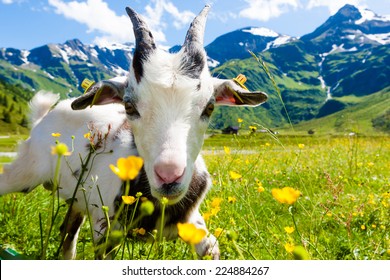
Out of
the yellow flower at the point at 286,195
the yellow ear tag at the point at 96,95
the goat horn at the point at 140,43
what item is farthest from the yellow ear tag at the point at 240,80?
the yellow flower at the point at 286,195

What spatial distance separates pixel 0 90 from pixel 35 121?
175 m

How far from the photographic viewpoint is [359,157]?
29.0ft

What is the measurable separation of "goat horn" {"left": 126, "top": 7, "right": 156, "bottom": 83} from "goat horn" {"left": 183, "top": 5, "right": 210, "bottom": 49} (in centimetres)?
32

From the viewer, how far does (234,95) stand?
3.65 m

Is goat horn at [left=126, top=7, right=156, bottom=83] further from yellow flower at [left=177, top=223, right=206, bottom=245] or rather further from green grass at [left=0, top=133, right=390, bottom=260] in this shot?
yellow flower at [left=177, top=223, right=206, bottom=245]

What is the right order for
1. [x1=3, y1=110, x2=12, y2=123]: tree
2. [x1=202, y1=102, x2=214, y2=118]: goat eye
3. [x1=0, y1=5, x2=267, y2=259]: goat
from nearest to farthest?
[x1=0, y1=5, x2=267, y2=259]: goat < [x1=202, y1=102, x2=214, y2=118]: goat eye < [x1=3, y1=110, x2=12, y2=123]: tree

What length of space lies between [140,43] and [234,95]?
1.00 metres

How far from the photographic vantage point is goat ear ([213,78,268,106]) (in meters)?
3.48

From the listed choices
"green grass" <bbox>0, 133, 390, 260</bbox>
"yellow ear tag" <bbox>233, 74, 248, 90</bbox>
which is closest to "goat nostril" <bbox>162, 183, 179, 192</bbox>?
"green grass" <bbox>0, 133, 390, 260</bbox>

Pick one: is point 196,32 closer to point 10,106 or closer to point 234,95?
point 234,95

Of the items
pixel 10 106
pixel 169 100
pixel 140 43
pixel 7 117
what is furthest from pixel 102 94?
pixel 10 106

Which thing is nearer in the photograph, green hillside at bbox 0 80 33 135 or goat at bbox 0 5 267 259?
goat at bbox 0 5 267 259
